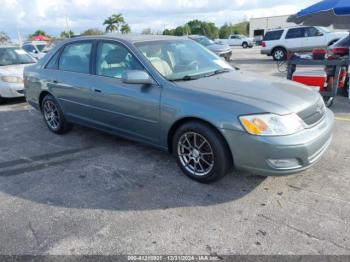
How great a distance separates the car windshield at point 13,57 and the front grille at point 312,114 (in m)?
8.08

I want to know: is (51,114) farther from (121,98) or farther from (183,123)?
(183,123)

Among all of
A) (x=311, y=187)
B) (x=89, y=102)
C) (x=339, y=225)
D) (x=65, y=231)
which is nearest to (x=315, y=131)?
(x=311, y=187)

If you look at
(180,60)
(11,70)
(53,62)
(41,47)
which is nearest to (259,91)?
(180,60)

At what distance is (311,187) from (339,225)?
684 millimetres

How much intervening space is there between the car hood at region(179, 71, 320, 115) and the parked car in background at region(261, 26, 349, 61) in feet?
48.7

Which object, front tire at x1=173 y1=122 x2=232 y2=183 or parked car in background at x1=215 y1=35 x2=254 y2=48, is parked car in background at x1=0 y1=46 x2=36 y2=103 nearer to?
front tire at x1=173 y1=122 x2=232 y2=183

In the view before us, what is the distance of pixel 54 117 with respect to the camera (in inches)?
217

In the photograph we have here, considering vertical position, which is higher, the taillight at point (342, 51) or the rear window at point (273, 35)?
the rear window at point (273, 35)

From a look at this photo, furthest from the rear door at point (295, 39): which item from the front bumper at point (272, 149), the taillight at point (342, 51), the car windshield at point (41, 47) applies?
the front bumper at point (272, 149)

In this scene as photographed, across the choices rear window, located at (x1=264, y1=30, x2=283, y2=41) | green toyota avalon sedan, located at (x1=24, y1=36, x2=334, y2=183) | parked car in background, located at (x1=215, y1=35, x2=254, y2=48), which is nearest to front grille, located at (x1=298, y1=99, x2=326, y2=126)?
green toyota avalon sedan, located at (x1=24, y1=36, x2=334, y2=183)

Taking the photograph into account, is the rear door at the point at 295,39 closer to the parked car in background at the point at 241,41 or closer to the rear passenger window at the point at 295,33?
the rear passenger window at the point at 295,33

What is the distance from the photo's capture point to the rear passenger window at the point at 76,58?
15.2 ft

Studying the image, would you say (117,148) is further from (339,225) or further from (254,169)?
(339,225)

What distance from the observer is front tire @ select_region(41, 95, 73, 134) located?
17.5 feet
